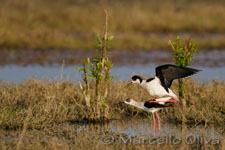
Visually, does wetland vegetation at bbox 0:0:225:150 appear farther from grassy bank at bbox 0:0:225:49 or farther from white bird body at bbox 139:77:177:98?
grassy bank at bbox 0:0:225:49

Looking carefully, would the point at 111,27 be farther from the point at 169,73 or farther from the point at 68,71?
the point at 169,73

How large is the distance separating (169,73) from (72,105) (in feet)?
5.67

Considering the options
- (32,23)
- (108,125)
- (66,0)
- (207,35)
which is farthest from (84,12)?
(108,125)

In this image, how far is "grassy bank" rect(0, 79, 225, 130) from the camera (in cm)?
737

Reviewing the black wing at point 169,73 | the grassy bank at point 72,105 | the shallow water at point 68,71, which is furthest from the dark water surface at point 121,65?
the black wing at point 169,73

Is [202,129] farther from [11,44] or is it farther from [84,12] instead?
[84,12]

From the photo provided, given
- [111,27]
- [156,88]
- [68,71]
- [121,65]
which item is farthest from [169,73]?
[111,27]

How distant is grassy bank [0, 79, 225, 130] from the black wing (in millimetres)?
662

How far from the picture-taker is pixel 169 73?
726 centimetres

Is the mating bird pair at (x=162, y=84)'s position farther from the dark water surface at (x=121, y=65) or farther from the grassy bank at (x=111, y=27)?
A: the grassy bank at (x=111, y=27)

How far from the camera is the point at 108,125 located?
7.50 metres

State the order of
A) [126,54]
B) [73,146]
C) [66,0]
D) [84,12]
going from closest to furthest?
[73,146] < [126,54] < [84,12] < [66,0]

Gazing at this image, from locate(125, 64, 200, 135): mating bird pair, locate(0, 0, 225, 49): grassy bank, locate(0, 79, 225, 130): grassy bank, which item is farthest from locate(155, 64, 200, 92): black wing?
locate(0, 0, 225, 49): grassy bank

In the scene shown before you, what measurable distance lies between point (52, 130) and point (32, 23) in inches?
495
